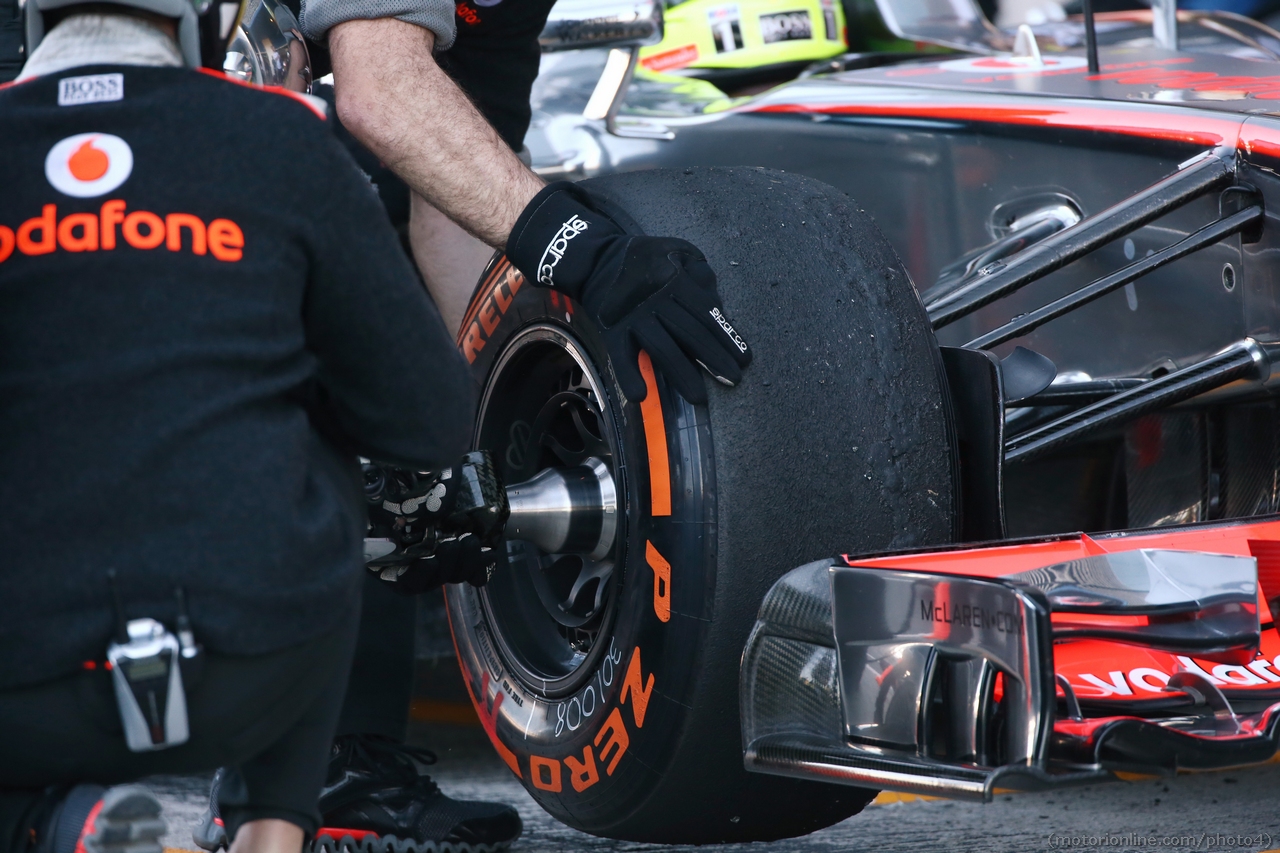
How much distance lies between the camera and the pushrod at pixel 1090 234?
7.14 feet

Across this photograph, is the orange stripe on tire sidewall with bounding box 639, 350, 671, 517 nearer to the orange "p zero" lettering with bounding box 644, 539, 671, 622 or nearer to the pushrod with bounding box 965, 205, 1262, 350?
the orange "p zero" lettering with bounding box 644, 539, 671, 622

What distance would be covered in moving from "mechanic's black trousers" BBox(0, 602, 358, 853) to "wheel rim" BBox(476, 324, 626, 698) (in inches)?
26.8

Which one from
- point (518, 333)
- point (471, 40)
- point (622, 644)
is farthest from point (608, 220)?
point (471, 40)

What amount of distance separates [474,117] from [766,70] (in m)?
1.46

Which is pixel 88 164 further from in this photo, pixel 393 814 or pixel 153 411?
pixel 393 814

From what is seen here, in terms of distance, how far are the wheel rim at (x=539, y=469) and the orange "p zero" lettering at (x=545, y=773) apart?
0.32 ft

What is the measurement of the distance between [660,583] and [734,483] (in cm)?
18

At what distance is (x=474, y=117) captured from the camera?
2.17 metres

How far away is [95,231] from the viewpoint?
131 cm

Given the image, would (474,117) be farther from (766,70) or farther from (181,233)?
(766,70)

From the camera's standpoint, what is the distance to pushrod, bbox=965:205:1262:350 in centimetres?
217

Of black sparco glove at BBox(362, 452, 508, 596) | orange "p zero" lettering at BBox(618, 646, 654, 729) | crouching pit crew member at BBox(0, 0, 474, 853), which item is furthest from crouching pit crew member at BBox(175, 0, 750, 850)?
crouching pit crew member at BBox(0, 0, 474, 853)

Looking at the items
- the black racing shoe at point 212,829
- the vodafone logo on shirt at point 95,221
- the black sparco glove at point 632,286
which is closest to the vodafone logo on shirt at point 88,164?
the vodafone logo on shirt at point 95,221

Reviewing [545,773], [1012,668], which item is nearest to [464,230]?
[545,773]
